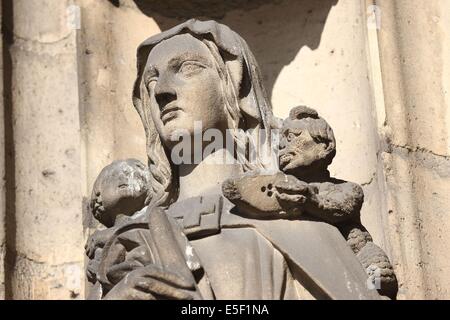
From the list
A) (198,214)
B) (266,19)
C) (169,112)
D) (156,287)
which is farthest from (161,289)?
(266,19)

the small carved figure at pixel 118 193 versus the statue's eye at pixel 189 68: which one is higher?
the statue's eye at pixel 189 68

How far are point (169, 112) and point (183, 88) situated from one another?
72 mm

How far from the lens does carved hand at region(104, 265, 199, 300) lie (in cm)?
444

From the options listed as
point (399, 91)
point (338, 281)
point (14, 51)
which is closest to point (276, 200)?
point (338, 281)

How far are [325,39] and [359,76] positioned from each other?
223 mm

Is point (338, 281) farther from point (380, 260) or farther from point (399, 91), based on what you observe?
point (399, 91)

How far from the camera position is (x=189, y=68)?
5035mm

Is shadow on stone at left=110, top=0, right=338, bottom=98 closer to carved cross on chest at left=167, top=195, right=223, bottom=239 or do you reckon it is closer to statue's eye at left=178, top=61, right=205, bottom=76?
statue's eye at left=178, top=61, right=205, bottom=76

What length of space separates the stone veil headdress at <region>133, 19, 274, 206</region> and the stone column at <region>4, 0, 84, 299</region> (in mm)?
636

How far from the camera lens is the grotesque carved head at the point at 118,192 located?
16.4ft

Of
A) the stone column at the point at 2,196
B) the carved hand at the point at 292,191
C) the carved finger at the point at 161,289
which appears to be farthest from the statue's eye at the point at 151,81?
the carved finger at the point at 161,289

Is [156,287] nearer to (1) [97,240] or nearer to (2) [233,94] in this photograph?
(1) [97,240]

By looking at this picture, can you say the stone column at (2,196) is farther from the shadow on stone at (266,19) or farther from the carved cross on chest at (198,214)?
the carved cross on chest at (198,214)
